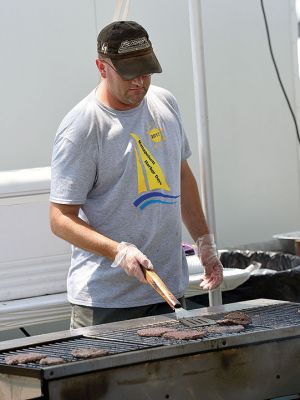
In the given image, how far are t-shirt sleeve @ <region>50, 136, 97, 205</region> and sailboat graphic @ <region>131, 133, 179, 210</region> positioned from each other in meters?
0.16

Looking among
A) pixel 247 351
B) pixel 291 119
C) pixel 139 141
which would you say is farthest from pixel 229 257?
pixel 247 351

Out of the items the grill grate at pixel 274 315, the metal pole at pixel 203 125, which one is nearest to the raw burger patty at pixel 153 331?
Result: the grill grate at pixel 274 315

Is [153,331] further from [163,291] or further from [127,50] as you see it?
[127,50]

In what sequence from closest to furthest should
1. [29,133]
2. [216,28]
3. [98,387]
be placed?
[98,387] < [29,133] < [216,28]

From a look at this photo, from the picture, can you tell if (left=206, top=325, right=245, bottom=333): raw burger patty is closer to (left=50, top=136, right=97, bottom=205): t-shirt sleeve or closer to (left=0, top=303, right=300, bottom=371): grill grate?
(left=0, top=303, right=300, bottom=371): grill grate

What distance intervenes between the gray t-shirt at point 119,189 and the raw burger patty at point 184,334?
51 centimetres

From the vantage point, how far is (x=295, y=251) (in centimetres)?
542

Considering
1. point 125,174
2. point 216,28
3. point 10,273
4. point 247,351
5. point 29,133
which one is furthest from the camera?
point 216,28

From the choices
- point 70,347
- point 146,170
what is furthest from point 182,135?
point 70,347

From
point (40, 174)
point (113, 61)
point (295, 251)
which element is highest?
point (113, 61)

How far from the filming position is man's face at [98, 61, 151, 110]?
3.17 m

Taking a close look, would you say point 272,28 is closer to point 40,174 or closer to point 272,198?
point 272,198

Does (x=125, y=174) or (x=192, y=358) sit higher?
(x=125, y=174)

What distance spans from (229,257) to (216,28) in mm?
1477
